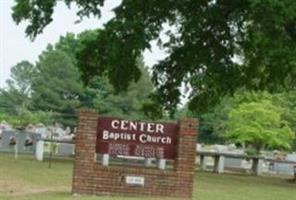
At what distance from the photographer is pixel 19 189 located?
64.0 feet

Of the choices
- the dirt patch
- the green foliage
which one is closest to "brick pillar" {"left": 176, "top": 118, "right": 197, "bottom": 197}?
the dirt patch

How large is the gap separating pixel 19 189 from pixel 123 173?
2.73 metres

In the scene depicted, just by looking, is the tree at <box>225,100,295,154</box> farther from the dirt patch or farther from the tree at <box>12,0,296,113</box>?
the tree at <box>12,0,296,113</box>

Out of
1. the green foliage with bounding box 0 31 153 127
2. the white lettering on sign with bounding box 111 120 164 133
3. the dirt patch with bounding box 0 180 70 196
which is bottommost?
the dirt patch with bounding box 0 180 70 196

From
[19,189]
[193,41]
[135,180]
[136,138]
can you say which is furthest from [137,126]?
[193,41]

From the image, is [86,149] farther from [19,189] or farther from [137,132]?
[19,189]

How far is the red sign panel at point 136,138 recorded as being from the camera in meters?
19.0

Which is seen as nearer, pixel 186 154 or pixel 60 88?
pixel 186 154

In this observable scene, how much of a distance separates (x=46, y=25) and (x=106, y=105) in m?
40.6

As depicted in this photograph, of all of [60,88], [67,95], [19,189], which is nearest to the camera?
[19,189]

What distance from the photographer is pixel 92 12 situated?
12.3m

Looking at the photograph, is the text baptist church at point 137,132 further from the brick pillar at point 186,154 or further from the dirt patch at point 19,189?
the dirt patch at point 19,189

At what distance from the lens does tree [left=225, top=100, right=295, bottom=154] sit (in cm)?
4341

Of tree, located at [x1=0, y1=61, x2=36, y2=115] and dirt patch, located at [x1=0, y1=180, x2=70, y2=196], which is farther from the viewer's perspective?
tree, located at [x1=0, y1=61, x2=36, y2=115]
